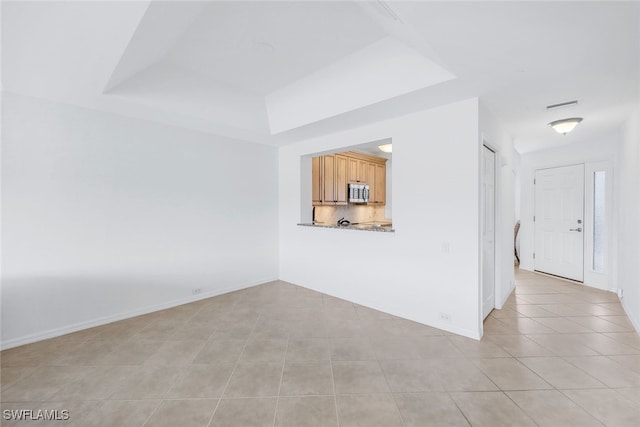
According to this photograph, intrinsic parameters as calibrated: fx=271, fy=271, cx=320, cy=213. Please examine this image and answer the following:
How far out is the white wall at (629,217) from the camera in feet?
10.1

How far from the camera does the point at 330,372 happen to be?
7.43 feet

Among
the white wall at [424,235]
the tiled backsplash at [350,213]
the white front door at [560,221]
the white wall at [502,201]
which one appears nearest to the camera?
the white wall at [424,235]

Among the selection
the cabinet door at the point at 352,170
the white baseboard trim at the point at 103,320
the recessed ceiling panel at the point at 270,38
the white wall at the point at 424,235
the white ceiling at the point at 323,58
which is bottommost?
the white baseboard trim at the point at 103,320

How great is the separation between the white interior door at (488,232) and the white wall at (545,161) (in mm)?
2421

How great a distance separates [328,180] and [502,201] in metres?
3.10

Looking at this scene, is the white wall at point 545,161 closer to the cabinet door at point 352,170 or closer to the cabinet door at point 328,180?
the cabinet door at point 352,170

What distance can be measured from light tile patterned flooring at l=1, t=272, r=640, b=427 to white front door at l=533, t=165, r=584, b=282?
72.2 inches

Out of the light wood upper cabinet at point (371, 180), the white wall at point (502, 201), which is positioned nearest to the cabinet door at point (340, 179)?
the light wood upper cabinet at point (371, 180)

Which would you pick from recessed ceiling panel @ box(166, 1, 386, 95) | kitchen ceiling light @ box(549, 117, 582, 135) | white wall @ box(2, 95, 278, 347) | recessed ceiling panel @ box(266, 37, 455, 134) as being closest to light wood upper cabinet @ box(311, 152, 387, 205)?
white wall @ box(2, 95, 278, 347)

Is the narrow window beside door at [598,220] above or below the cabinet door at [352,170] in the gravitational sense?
below

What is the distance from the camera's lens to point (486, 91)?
267 centimetres

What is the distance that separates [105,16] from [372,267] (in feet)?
11.7

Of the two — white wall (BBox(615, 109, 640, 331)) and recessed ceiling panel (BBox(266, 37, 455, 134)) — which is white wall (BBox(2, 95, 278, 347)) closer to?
recessed ceiling panel (BBox(266, 37, 455, 134))

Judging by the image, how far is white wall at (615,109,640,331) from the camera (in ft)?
10.1
